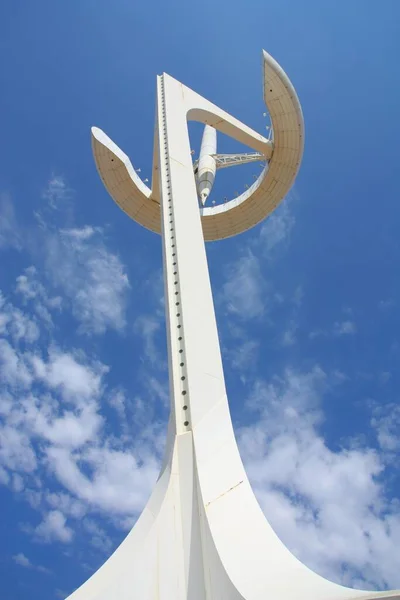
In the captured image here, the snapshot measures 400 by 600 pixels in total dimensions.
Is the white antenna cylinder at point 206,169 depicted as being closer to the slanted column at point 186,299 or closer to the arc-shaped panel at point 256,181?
the arc-shaped panel at point 256,181

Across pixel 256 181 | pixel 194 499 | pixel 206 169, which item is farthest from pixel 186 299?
pixel 206 169

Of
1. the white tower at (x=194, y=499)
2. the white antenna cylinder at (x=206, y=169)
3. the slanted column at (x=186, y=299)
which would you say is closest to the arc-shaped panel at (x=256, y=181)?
the white antenna cylinder at (x=206, y=169)

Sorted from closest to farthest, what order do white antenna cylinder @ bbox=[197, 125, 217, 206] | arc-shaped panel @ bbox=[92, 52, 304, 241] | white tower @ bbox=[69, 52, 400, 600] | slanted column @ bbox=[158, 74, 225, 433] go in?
white tower @ bbox=[69, 52, 400, 600] < slanted column @ bbox=[158, 74, 225, 433] < arc-shaped panel @ bbox=[92, 52, 304, 241] < white antenna cylinder @ bbox=[197, 125, 217, 206]

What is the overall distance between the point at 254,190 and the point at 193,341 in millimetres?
9007

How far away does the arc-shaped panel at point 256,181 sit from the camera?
12531 millimetres

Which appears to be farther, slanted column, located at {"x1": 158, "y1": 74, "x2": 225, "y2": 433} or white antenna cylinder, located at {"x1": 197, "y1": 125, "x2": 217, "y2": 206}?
white antenna cylinder, located at {"x1": 197, "y1": 125, "x2": 217, "y2": 206}

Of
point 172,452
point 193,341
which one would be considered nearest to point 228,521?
point 172,452

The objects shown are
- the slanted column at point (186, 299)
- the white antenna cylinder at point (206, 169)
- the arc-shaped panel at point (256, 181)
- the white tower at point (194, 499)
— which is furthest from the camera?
the white antenna cylinder at point (206, 169)

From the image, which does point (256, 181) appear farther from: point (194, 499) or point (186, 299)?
point (194, 499)

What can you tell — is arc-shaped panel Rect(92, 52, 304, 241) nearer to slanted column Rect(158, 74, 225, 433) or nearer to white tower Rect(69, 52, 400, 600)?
slanted column Rect(158, 74, 225, 433)

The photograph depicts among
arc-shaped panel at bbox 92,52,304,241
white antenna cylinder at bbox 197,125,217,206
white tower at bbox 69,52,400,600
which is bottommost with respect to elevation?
white tower at bbox 69,52,400,600

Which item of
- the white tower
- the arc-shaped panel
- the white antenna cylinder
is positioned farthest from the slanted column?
the white antenna cylinder

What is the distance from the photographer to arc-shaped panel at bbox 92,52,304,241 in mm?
12531

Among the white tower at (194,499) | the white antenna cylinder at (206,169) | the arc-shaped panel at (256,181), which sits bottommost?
the white tower at (194,499)
